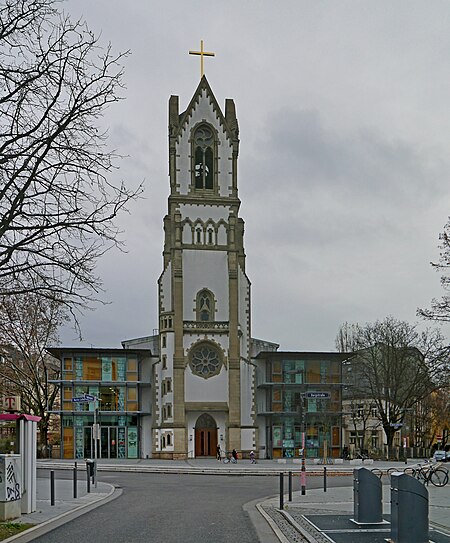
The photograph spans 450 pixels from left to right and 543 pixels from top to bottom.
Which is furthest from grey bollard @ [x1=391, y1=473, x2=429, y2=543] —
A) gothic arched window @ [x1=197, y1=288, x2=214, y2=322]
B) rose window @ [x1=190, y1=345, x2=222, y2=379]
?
gothic arched window @ [x1=197, y1=288, x2=214, y2=322]

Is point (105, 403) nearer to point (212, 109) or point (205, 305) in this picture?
point (205, 305)

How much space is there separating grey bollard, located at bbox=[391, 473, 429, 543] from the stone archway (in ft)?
183

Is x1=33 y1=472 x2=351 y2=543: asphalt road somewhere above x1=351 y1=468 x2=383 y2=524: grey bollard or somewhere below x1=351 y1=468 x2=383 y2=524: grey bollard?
below

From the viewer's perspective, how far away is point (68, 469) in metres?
50.1

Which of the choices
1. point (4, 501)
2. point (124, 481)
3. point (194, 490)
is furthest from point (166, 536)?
point (124, 481)

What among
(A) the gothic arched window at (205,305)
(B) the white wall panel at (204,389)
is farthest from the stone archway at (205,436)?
(A) the gothic arched window at (205,305)

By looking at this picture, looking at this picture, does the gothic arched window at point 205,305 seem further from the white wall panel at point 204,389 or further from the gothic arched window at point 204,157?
the gothic arched window at point 204,157

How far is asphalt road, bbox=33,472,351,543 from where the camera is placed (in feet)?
53.1

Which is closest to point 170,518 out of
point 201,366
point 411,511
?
point 411,511

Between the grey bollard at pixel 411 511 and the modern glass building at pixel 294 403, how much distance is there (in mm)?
56699

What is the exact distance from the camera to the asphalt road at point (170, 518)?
16.2 meters

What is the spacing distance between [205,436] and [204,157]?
23.0 meters

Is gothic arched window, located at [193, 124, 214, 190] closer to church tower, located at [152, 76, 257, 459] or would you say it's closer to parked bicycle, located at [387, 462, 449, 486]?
church tower, located at [152, 76, 257, 459]

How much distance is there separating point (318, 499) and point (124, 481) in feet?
46.1
